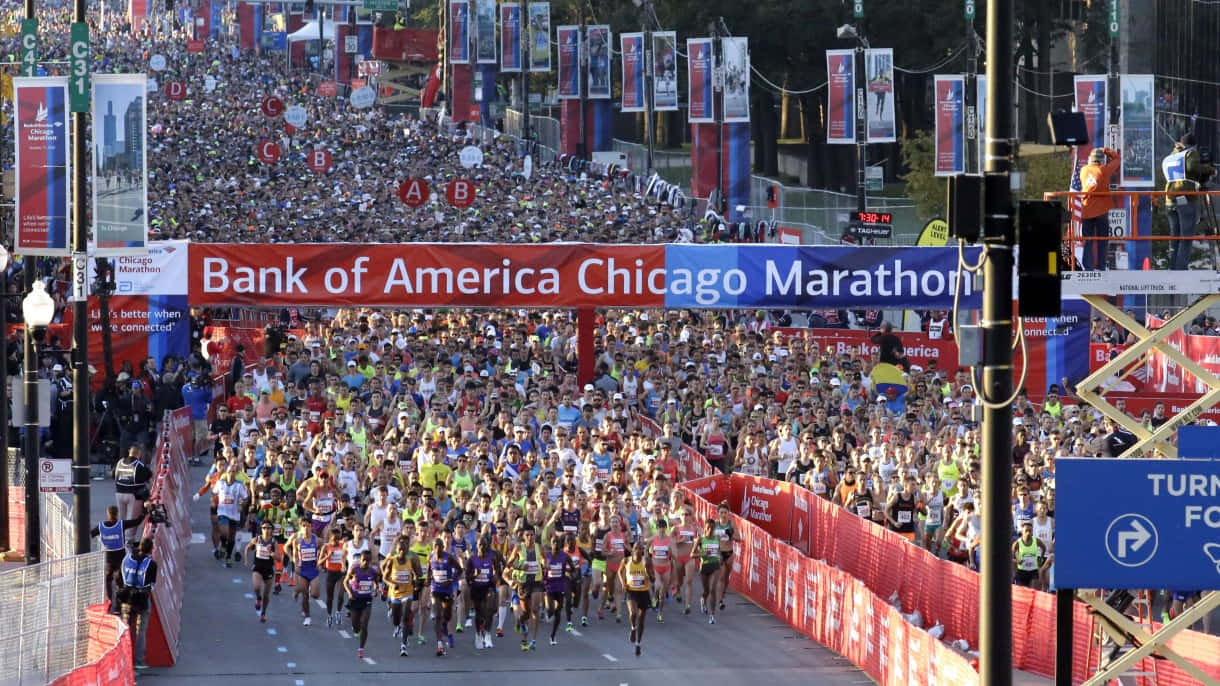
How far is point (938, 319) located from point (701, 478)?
14989mm

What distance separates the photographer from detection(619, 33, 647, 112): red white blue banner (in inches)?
2341

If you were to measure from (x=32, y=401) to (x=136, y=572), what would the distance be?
10.7 ft

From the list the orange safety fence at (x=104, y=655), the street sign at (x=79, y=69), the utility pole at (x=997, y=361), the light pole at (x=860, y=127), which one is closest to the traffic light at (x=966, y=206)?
the utility pole at (x=997, y=361)

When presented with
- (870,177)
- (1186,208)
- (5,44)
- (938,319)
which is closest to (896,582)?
(1186,208)

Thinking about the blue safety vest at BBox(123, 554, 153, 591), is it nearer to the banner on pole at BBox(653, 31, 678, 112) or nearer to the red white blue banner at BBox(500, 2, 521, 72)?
the banner on pole at BBox(653, 31, 678, 112)

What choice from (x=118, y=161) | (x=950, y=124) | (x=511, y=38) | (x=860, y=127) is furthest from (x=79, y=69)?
(x=511, y=38)

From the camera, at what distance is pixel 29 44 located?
26672mm

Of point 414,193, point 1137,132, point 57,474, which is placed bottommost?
point 57,474

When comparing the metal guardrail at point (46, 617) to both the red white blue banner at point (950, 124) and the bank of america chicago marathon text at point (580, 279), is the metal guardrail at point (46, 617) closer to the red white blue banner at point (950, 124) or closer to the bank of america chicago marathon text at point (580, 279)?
the bank of america chicago marathon text at point (580, 279)

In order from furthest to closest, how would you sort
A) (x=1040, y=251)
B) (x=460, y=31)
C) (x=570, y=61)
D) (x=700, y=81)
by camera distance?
(x=460, y=31) < (x=570, y=61) < (x=700, y=81) < (x=1040, y=251)

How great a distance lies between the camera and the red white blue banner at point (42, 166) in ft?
72.3

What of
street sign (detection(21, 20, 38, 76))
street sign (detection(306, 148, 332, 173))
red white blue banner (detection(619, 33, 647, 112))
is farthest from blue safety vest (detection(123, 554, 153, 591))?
street sign (detection(306, 148, 332, 173))

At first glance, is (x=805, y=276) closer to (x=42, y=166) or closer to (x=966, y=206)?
(x=42, y=166)

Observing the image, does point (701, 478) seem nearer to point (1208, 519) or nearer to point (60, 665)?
point (60, 665)
